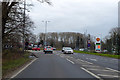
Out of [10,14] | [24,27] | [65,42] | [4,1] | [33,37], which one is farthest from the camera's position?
[65,42]

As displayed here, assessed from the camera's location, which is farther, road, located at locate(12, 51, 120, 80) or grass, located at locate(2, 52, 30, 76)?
grass, located at locate(2, 52, 30, 76)

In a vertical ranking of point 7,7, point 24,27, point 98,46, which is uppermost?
point 7,7

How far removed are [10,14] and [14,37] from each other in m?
2.76

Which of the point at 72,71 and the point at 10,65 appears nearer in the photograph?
the point at 72,71

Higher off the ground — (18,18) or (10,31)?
(18,18)

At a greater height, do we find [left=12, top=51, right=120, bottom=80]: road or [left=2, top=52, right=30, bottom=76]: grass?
[left=2, top=52, right=30, bottom=76]: grass

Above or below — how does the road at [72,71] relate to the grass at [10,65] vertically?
below

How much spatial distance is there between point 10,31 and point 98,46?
2314cm

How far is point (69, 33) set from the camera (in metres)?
120

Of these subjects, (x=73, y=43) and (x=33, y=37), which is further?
(x=73, y=43)

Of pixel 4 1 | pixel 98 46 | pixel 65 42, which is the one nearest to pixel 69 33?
pixel 65 42

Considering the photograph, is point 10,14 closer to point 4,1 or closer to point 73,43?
point 4,1

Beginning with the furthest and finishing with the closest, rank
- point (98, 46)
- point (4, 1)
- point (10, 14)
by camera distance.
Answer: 1. point (98, 46)
2. point (10, 14)
3. point (4, 1)

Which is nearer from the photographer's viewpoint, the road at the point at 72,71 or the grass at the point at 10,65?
the road at the point at 72,71
